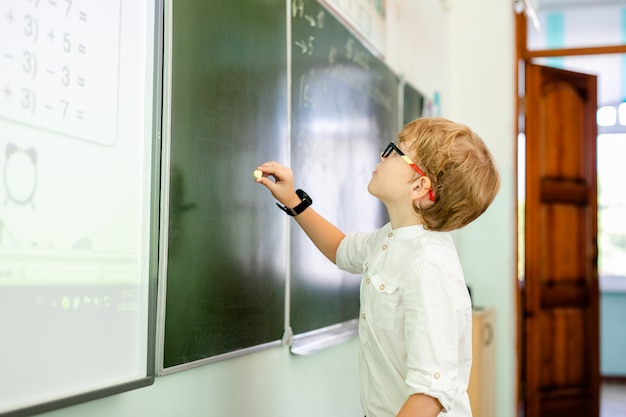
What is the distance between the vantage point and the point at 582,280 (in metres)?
5.11

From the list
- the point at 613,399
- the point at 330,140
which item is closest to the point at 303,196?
the point at 330,140

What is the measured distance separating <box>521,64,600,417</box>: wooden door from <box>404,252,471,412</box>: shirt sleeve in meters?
3.60

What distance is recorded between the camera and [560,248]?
500cm

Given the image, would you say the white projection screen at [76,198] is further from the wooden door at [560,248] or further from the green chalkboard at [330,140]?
the wooden door at [560,248]

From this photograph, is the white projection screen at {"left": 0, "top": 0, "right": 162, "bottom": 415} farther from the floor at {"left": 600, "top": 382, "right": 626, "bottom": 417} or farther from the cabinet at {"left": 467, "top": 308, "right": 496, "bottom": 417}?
the floor at {"left": 600, "top": 382, "right": 626, "bottom": 417}

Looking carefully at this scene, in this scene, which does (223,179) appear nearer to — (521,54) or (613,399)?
(521,54)

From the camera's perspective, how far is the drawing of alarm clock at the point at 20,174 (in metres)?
0.99

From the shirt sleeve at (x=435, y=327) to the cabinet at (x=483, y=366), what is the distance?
2.11m

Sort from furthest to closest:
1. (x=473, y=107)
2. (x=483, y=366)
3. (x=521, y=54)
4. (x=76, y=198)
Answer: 1. (x=521, y=54)
2. (x=473, y=107)
3. (x=483, y=366)
4. (x=76, y=198)

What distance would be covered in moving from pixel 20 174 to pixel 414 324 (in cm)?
73

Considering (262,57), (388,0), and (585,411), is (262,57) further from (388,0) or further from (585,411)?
(585,411)

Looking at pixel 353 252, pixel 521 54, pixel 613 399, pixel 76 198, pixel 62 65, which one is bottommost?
pixel 613 399

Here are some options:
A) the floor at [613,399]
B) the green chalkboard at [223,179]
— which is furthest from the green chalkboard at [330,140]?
the floor at [613,399]

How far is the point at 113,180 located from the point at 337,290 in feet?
4.26
